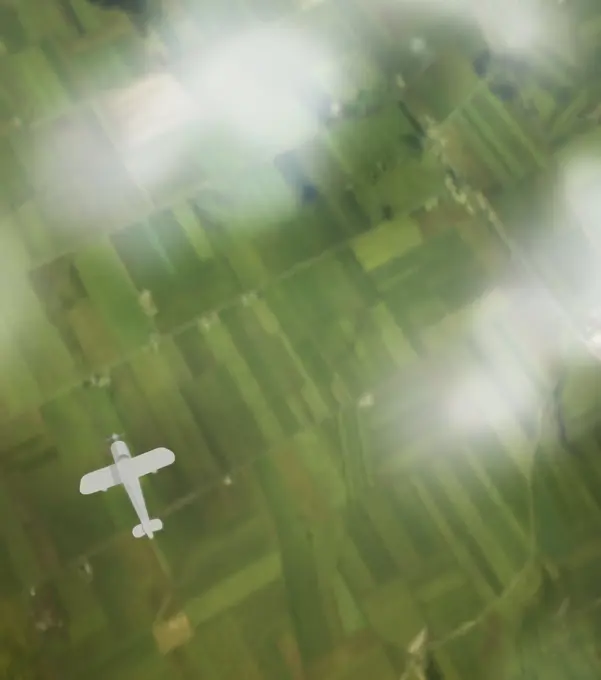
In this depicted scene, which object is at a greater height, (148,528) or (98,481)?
(98,481)

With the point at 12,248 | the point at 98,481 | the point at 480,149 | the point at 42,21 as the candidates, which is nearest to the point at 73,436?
the point at 98,481

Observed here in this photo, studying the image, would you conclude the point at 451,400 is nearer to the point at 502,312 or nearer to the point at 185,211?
the point at 502,312

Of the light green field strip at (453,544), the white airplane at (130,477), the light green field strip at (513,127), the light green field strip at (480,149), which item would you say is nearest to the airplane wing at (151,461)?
the white airplane at (130,477)

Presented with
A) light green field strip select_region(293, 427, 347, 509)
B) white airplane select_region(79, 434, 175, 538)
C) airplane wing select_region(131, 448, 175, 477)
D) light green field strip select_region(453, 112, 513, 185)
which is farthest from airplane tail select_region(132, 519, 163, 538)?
light green field strip select_region(453, 112, 513, 185)

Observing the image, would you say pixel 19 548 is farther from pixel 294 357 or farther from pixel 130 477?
pixel 294 357

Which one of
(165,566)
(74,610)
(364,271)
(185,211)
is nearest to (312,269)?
(364,271)

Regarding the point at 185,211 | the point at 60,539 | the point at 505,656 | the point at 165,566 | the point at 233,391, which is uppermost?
the point at 185,211

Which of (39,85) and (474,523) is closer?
(474,523)

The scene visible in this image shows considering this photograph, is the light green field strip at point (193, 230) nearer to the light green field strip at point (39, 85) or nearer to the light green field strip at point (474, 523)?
the light green field strip at point (39, 85)
